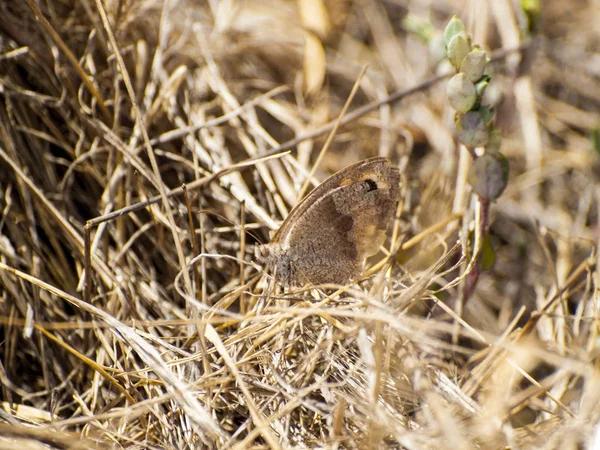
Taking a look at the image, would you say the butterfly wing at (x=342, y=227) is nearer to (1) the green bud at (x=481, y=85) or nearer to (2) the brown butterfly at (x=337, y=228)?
(2) the brown butterfly at (x=337, y=228)

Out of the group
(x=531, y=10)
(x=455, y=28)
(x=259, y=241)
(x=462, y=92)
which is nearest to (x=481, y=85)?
(x=462, y=92)

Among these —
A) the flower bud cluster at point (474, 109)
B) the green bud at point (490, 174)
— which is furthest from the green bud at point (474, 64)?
the green bud at point (490, 174)

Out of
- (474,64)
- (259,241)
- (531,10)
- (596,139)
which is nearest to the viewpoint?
(474,64)

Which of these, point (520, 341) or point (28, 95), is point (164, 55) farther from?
point (520, 341)

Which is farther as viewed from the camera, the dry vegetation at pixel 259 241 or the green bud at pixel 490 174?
the green bud at pixel 490 174

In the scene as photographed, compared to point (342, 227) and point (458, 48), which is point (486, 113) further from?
point (342, 227)

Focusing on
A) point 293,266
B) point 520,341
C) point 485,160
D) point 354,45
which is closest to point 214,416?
point 293,266
